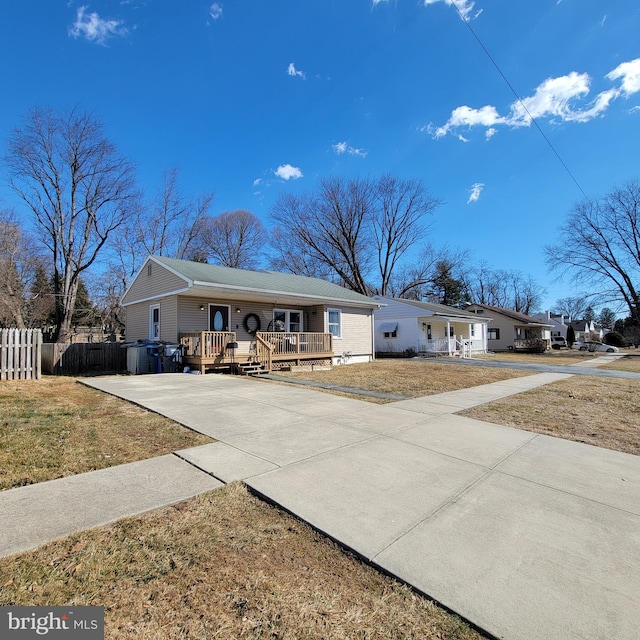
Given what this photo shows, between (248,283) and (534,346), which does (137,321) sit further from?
(534,346)

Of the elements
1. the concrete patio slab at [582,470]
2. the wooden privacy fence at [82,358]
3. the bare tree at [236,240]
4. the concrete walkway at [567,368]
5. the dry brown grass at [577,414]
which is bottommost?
the concrete walkway at [567,368]

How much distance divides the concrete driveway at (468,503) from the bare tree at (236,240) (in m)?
31.6

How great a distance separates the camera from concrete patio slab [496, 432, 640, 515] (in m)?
3.30

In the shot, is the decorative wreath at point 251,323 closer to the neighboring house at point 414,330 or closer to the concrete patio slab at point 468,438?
the concrete patio slab at point 468,438

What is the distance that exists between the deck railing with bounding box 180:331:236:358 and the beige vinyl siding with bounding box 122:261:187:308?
6.10ft

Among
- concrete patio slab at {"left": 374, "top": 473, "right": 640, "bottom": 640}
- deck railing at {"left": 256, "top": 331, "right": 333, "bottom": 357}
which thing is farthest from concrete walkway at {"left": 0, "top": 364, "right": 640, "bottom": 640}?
deck railing at {"left": 256, "top": 331, "right": 333, "bottom": 357}

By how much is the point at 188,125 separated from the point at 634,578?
64.9 ft

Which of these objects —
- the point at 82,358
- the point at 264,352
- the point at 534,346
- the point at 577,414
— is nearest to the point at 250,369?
the point at 264,352

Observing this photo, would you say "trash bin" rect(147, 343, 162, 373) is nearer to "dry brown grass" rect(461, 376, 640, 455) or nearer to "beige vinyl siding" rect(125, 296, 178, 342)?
"beige vinyl siding" rect(125, 296, 178, 342)

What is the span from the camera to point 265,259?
37531mm

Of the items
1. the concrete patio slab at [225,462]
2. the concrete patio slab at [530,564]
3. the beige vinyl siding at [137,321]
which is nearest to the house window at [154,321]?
the beige vinyl siding at [137,321]

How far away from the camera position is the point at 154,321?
50.7 feet

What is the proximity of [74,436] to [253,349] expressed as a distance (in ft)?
30.6

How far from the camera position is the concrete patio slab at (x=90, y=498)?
2500 mm
